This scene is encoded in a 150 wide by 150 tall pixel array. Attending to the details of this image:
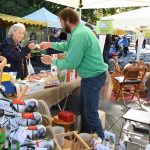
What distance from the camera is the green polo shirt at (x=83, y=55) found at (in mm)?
3195

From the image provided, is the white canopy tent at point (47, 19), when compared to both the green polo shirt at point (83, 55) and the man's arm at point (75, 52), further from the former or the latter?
the man's arm at point (75, 52)

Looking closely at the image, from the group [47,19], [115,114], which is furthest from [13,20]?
[115,114]

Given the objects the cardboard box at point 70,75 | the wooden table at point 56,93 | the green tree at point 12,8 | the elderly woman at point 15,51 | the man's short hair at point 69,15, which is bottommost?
the wooden table at point 56,93

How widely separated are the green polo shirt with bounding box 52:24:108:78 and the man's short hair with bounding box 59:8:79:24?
89mm

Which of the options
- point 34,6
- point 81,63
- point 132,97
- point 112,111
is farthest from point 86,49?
point 34,6

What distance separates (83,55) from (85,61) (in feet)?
0.28

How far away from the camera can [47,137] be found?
2.34 metres

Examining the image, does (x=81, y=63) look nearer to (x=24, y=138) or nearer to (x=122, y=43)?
(x=24, y=138)

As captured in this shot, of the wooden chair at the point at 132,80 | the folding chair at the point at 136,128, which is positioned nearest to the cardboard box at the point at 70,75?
the folding chair at the point at 136,128

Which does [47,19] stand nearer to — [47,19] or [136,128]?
[47,19]

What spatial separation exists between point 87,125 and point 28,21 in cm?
793

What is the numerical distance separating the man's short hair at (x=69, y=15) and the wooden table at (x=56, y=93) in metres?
0.91

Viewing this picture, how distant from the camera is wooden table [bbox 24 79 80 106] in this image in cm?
363

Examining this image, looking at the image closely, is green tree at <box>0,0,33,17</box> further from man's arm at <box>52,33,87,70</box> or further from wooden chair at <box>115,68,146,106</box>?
man's arm at <box>52,33,87,70</box>
